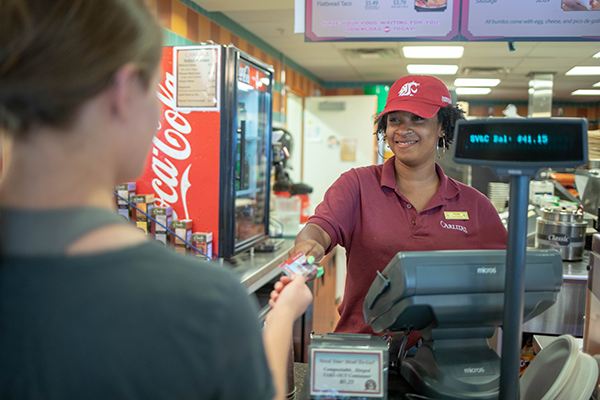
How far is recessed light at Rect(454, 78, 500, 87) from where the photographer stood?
849 cm

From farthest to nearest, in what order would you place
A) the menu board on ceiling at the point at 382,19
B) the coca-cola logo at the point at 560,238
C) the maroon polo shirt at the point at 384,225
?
the coca-cola logo at the point at 560,238 → the menu board on ceiling at the point at 382,19 → the maroon polo shirt at the point at 384,225

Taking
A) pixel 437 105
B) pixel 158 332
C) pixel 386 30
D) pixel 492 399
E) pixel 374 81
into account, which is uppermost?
pixel 374 81

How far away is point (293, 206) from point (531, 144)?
11.1ft

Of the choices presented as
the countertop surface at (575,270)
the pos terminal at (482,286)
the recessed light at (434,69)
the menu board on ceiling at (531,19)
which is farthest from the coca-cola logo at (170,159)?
the recessed light at (434,69)

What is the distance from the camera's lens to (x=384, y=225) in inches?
67.9

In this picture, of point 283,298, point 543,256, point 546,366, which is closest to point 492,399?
point 546,366

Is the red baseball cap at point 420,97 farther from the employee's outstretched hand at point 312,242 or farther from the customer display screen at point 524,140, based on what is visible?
the customer display screen at point 524,140

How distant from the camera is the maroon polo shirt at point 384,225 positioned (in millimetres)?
1690

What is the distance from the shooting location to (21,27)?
1.67 feet

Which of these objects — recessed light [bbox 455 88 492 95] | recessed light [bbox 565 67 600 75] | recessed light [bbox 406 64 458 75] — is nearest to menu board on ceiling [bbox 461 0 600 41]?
recessed light [bbox 406 64 458 75]

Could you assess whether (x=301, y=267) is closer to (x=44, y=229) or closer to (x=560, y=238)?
(x=44, y=229)

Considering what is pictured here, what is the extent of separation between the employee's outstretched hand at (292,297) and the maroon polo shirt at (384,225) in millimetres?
709

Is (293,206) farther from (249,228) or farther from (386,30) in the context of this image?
(386,30)

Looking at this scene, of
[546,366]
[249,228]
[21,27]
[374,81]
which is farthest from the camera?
[374,81]
